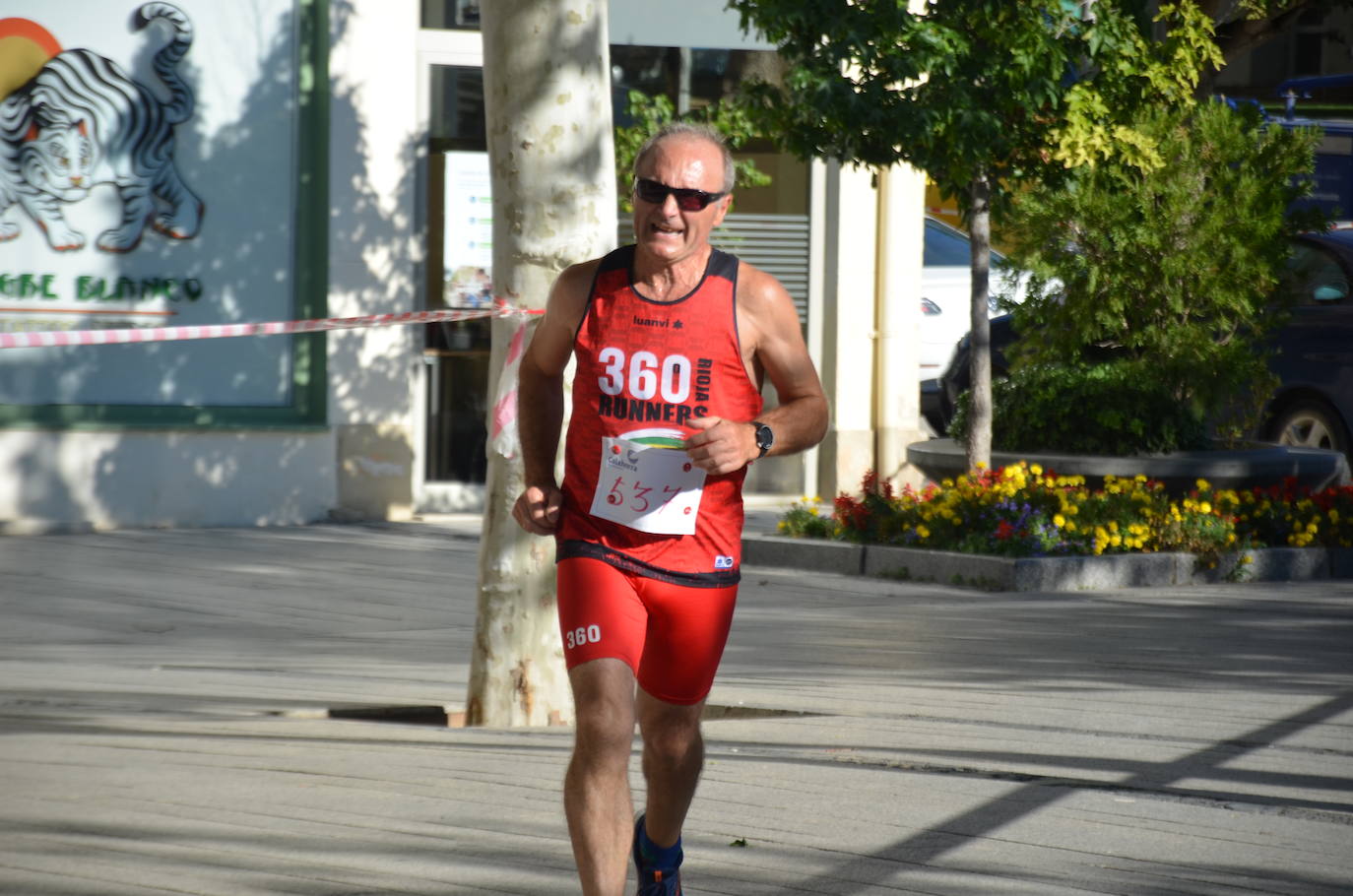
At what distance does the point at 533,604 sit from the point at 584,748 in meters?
2.54

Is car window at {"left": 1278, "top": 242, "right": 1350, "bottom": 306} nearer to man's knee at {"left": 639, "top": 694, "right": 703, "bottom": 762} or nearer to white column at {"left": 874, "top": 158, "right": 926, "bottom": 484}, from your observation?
white column at {"left": 874, "top": 158, "right": 926, "bottom": 484}

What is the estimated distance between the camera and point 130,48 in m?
12.9

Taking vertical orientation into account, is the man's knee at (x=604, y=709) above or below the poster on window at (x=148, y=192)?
below

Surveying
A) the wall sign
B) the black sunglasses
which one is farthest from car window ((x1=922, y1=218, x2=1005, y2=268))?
the black sunglasses

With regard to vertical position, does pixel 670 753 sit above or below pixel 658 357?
below

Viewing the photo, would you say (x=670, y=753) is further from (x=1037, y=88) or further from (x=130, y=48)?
A: (x=130, y=48)

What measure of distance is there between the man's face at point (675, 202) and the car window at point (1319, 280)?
10.4 m

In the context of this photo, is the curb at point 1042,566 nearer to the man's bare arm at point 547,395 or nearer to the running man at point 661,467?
the man's bare arm at point 547,395

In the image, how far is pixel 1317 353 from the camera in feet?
44.9

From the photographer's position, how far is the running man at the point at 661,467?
157 inches

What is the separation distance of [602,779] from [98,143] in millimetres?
10046

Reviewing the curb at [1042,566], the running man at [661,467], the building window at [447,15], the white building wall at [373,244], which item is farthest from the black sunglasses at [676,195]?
the building window at [447,15]

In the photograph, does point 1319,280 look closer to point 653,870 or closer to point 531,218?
point 531,218

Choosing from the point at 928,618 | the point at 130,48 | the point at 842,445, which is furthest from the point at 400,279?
the point at 928,618
